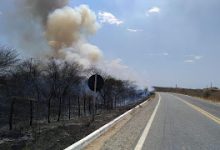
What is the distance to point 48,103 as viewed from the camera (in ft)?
78.7

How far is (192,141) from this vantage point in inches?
502

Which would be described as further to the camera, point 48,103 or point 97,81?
point 48,103

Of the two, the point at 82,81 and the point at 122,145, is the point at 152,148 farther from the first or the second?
A: the point at 82,81

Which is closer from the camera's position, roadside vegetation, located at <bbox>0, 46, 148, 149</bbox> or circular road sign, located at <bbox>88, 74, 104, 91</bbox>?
roadside vegetation, located at <bbox>0, 46, 148, 149</bbox>

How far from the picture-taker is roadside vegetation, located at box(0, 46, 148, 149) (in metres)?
15.4

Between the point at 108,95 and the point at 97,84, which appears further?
the point at 108,95

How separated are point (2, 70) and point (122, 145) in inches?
810

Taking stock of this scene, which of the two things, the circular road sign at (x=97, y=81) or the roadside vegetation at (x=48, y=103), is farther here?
the circular road sign at (x=97, y=81)

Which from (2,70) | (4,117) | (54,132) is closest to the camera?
(54,132)

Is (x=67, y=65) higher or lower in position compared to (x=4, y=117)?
higher

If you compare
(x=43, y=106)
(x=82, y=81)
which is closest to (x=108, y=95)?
(x=82, y=81)

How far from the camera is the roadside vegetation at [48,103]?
50.4ft

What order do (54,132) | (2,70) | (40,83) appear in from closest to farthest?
(54,132)
(2,70)
(40,83)

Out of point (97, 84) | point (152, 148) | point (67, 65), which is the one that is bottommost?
point (152, 148)
